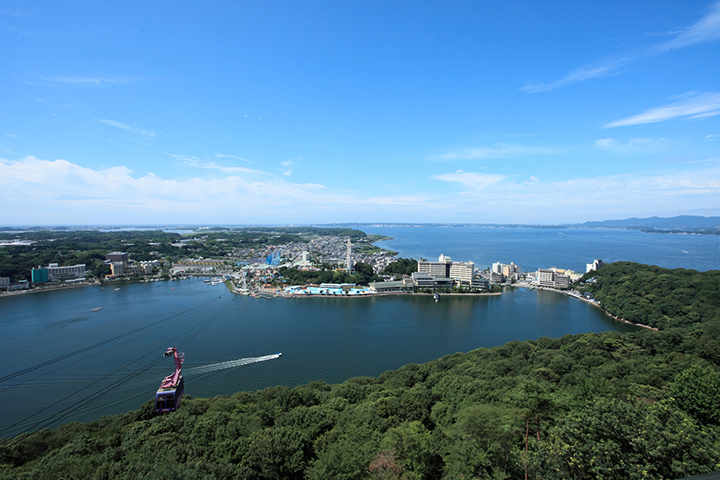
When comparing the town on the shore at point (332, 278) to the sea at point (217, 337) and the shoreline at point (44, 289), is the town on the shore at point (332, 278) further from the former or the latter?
the sea at point (217, 337)

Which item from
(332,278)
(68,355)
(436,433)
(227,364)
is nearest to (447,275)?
(332,278)

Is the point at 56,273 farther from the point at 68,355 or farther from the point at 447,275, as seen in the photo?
the point at 447,275

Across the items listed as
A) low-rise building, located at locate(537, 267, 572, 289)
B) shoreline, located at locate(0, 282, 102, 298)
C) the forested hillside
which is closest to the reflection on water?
the forested hillside

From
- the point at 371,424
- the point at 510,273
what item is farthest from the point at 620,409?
the point at 510,273

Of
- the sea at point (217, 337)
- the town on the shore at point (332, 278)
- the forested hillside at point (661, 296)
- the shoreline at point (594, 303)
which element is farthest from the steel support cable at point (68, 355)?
the forested hillside at point (661, 296)

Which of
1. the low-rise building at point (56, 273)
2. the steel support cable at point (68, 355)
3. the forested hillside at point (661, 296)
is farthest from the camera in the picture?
the low-rise building at point (56, 273)

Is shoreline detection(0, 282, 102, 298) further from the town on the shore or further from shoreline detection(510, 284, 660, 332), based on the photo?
shoreline detection(510, 284, 660, 332)
